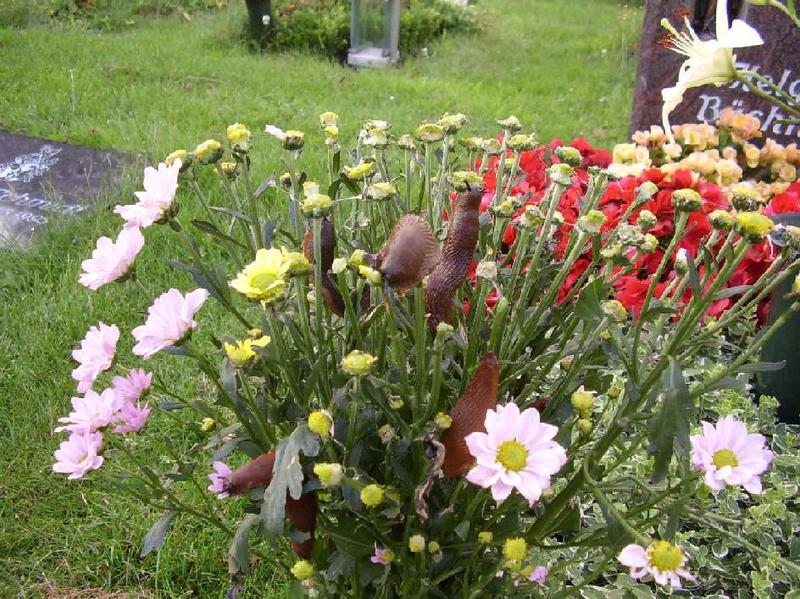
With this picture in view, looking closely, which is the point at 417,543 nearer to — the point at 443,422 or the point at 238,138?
the point at 443,422

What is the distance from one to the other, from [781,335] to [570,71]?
4.19 meters

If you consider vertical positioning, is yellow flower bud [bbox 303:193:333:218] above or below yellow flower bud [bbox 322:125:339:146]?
above

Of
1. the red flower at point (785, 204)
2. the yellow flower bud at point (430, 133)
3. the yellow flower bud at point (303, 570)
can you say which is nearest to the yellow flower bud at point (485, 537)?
the yellow flower bud at point (303, 570)

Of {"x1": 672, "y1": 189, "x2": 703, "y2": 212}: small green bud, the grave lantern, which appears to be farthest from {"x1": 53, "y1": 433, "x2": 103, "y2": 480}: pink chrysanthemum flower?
the grave lantern

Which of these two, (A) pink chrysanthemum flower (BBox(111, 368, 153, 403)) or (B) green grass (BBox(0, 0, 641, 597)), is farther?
(B) green grass (BBox(0, 0, 641, 597))

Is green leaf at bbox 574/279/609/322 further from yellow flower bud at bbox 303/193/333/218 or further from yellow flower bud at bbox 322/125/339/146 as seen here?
yellow flower bud at bbox 322/125/339/146

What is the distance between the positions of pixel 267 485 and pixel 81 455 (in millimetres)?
246

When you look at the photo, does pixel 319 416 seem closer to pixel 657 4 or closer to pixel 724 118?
pixel 724 118

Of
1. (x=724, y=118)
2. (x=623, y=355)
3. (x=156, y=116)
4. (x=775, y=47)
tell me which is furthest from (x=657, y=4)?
(x=623, y=355)

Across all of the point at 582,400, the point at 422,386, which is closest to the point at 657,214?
the point at 582,400

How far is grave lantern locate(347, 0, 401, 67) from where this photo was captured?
538 centimetres

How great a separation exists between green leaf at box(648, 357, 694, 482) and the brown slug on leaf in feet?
0.84

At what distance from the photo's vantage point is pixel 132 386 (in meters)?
0.96

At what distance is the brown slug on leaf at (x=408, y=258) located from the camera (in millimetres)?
766
